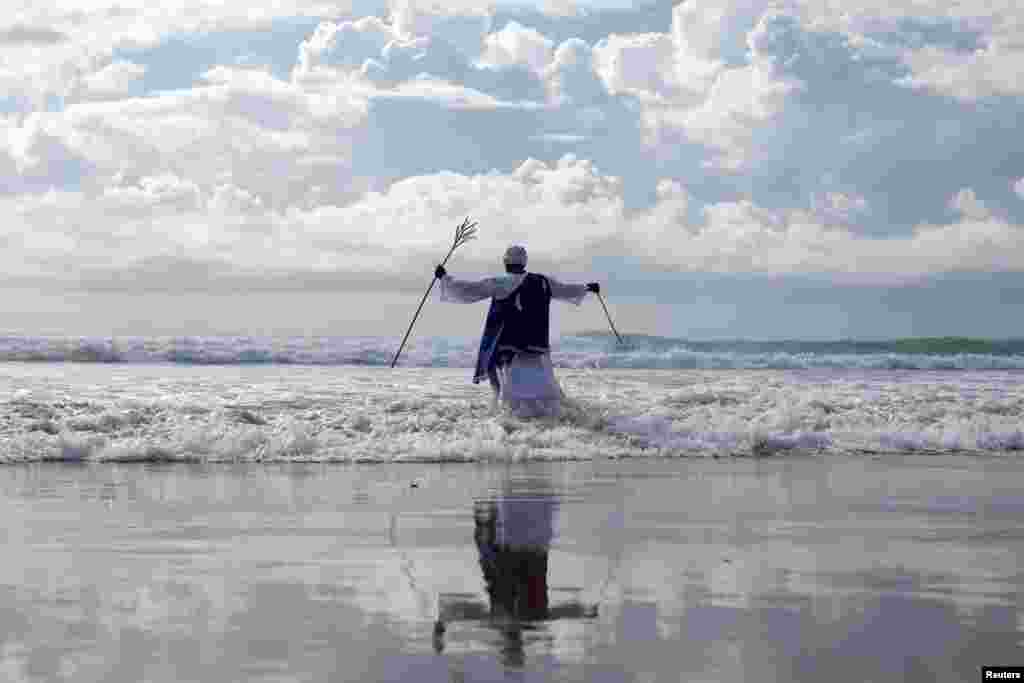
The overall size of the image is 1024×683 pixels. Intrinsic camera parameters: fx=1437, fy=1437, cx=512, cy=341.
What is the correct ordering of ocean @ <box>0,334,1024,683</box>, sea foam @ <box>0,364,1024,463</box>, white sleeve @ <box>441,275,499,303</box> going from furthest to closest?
white sleeve @ <box>441,275,499,303</box>
sea foam @ <box>0,364,1024,463</box>
ocean @ <box>0,334,1024,683</box>

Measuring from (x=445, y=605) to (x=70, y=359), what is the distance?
37237 mm

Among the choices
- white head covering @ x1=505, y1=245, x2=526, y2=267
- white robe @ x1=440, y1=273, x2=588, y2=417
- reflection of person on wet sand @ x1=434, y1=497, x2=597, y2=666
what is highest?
white head covering @ x1=505, y1=245, x2=526, y2=267

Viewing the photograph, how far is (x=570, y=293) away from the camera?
17359 mm

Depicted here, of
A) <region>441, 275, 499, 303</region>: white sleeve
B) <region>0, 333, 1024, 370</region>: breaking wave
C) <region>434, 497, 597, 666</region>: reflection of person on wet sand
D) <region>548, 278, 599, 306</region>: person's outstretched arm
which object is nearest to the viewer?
<region>434, 497, 597, 666</region>: reflection of person on wet sand

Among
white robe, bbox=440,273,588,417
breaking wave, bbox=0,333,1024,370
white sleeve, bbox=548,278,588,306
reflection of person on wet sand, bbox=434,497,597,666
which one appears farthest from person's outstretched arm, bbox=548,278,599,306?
breaking wave, bbox=0,333,1024,370

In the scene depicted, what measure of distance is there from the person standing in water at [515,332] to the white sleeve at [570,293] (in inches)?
9.8

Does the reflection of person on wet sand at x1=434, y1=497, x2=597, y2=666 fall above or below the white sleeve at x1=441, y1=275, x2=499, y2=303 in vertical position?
below

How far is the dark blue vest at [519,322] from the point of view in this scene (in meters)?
16.7

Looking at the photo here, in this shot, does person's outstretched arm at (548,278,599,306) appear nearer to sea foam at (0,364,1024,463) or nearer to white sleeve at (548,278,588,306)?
white sleeve at (548,278,588,306)

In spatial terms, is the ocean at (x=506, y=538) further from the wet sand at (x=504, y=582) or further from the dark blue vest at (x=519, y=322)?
the dark blue vest at (x=519, y=322)

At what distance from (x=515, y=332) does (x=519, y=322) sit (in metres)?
0.13

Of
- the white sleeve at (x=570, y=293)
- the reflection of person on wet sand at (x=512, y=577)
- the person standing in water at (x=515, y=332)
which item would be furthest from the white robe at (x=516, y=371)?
the reflection of person on wet sand at (x=512, y=577)

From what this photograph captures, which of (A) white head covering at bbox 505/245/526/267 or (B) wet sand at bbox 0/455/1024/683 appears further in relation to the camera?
(A) white head covering at bbox 505/245/526/267

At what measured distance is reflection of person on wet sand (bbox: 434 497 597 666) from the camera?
5859 millimetres
